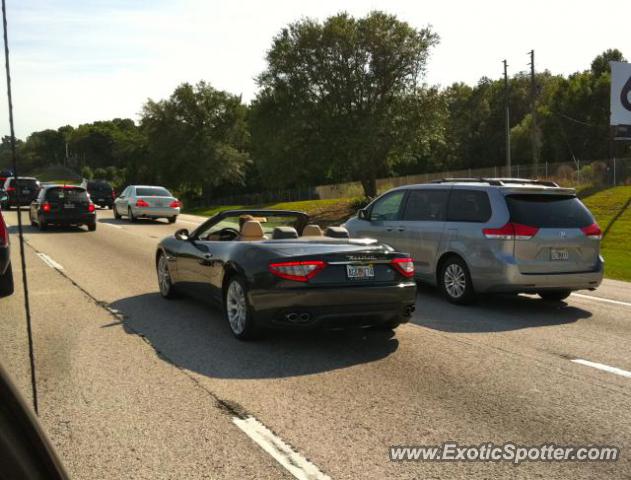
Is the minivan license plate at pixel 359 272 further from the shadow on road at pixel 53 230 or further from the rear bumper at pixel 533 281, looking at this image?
the shadow on road at pixel 53 230

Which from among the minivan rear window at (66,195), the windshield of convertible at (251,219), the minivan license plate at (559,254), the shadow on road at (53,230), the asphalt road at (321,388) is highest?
the minivan rear window at (66,195)

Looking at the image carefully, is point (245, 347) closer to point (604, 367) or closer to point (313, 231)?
point (313, 231)

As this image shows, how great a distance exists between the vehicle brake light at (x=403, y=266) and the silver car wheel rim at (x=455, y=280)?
2.57 metres

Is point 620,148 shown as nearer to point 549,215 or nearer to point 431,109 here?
point 431,109

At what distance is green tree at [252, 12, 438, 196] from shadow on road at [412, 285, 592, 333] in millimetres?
27346

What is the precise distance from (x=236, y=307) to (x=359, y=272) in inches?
55.2

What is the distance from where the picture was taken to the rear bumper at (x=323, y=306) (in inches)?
257

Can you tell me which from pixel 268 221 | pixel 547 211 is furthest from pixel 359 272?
pixel 547 211

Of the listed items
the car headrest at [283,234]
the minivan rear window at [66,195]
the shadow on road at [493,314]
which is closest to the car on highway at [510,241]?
the shadow on road at [493,314]

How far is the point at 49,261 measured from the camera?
48.2ft

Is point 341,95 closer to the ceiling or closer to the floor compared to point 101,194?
closer to the ceiling

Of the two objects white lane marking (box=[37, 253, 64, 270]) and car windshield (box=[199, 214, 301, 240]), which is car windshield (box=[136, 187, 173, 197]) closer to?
white lane marking (box=[37, 253, 64, 270])

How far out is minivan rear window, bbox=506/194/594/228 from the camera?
30.0 ft

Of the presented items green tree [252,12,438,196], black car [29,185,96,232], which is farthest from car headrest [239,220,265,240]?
green tree [252,12,438,196]
